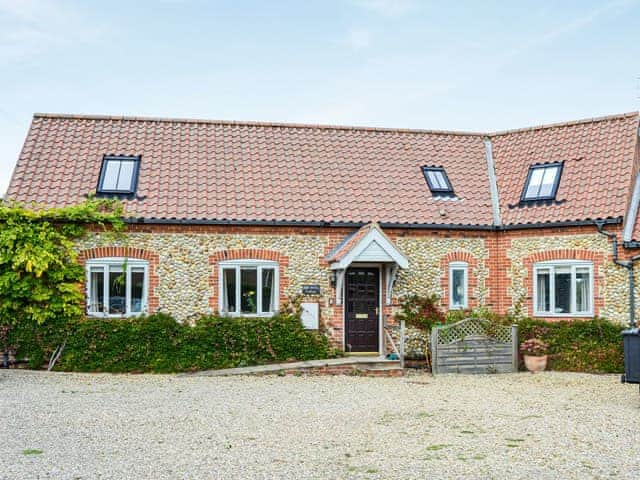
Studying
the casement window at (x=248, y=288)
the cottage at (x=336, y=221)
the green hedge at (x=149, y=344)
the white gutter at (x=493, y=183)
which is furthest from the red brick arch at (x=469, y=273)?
the green hedge at (x=149, y=344)

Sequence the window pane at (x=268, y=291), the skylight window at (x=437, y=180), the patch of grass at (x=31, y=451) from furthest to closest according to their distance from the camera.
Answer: the skylight window at (x=437, y=180) < the window pane at (x=268, y=291) < the patch of grass at (x=31, y=451)

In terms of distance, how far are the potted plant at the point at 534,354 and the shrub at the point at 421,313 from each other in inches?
81.4

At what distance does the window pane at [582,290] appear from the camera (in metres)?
18.0

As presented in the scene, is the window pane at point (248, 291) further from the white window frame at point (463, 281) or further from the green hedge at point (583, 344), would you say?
the green hedge at point (583, 344)

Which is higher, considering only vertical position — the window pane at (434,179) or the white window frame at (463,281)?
the window pane at (434,179)

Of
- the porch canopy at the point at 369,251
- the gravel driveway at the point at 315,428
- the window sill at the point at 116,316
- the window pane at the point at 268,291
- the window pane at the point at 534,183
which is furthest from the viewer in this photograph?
the window pane at the point at 534,183

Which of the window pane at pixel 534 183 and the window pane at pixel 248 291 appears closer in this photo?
the window pane at pixel 248 291

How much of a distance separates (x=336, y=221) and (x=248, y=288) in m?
2.67

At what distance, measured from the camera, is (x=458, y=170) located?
69.3 feet

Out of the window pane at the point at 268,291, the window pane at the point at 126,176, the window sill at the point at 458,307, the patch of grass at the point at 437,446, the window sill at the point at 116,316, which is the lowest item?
the patch of grass at the point at 437,446

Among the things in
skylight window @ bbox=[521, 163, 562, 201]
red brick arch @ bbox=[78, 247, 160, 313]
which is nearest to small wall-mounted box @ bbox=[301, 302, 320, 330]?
red brick arch @ bbox=[78, 247, 160, 313]

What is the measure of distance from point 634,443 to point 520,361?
27.5 ft

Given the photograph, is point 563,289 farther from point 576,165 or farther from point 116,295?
point 116,295

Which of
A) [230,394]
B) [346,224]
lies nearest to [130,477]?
Answer: [230,394]
